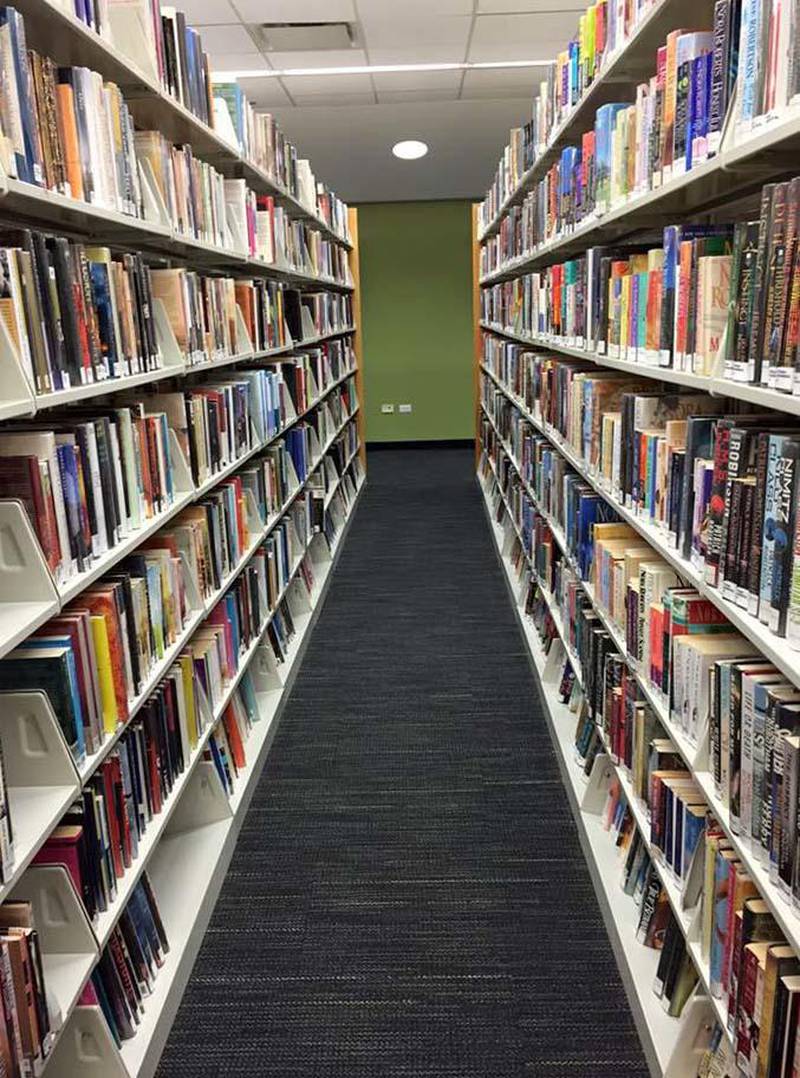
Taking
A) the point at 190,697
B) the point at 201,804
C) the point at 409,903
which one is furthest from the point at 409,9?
the point at 409,903

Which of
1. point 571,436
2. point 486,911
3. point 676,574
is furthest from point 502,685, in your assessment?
point 676,574

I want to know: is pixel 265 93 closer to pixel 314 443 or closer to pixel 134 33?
pixel 314 443

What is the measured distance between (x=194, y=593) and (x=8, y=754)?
3.28 feet

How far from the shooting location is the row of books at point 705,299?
1.23 m

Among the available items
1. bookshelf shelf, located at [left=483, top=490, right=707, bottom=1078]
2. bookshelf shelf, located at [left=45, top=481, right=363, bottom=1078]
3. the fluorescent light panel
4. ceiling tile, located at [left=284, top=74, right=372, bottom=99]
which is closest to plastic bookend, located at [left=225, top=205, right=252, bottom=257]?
bookshelf shelf, located at [left=45, top=481, right=363, bottom=1078]

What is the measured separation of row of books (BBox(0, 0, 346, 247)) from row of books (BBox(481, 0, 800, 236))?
1133 mm

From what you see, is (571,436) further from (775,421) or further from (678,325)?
(775,421)

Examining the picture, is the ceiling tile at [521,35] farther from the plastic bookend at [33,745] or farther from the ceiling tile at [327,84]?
the plastic bookend at [33,745]

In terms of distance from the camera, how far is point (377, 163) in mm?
8648

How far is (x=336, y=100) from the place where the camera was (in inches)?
281

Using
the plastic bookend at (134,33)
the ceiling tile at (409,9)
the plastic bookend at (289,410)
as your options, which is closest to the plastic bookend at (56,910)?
the plastic bookend at (134,33)

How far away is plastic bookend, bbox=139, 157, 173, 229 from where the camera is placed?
86.7 inches

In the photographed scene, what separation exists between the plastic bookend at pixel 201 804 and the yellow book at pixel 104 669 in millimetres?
877

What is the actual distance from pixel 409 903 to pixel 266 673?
1405mm
